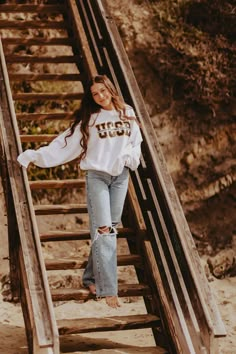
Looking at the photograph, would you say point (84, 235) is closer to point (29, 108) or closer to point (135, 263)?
point (135, 263)

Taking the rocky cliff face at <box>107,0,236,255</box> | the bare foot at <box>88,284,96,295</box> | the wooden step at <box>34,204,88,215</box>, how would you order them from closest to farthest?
the bare foot at <box>88,284,96,295</box>
the wooden step at <box>34,204,88,215</box>
the rocky cliff face at <box>107,0,236,255</box>

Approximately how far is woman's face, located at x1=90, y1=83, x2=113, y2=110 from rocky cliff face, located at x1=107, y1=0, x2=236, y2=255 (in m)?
3.83

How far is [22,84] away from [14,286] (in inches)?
136

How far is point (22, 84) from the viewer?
9.50 meters

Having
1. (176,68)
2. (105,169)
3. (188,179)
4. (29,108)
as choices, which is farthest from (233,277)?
(105,169)

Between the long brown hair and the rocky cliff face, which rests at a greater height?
the rocky cliff face

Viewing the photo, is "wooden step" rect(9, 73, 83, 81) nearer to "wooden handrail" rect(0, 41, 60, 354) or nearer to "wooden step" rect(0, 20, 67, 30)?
"wooden step" rect(0, 20, 67, 30)

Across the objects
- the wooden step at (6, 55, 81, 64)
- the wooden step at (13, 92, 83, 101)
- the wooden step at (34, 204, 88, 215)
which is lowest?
the wooden step at (34, 204, 88, 215)

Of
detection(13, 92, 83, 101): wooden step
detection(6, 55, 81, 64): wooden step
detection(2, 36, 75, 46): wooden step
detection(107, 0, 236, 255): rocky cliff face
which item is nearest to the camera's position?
detection(13, 92, 83, 101): wooden step

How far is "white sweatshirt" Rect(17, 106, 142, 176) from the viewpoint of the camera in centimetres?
536

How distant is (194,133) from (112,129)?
3960 millimetres

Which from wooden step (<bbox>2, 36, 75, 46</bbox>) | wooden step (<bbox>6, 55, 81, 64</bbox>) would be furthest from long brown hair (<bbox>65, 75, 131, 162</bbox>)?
wooden step (<bbox>2, 36, 75, 46</bbox>)

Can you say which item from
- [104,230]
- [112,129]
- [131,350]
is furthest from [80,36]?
[131,350]

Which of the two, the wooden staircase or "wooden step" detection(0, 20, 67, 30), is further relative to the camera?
"wooden step" detection(0, 20, 67, 30)
